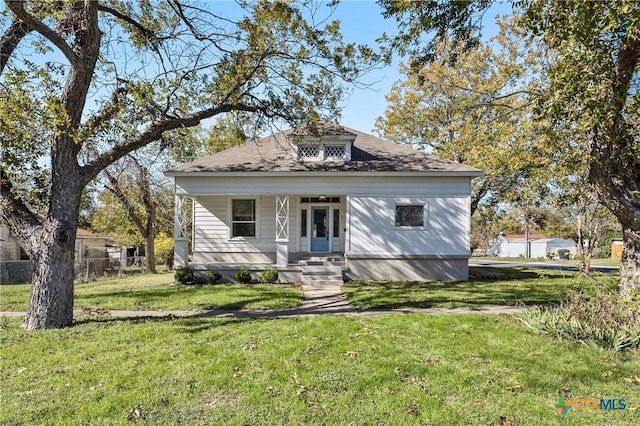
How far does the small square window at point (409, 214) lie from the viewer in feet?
48.8

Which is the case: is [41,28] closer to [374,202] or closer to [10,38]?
[10,38]

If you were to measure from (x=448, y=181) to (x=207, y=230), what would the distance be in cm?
1013

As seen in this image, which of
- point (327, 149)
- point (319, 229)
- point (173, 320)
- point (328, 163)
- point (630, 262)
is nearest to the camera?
point (630, 262)

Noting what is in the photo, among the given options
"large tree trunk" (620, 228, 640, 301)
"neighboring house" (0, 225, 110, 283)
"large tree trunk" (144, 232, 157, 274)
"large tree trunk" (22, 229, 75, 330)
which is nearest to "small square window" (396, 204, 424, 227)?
"large tree trunk" (620, 228, 640, 301)

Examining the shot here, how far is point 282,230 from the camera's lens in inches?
578

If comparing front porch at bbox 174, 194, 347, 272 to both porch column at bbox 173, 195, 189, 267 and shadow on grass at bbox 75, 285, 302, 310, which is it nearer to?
porch column at bbox 173, 195, 189, 267

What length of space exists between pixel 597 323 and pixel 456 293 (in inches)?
208

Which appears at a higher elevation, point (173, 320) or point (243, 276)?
point (243, 276)

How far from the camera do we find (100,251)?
86.2 feet

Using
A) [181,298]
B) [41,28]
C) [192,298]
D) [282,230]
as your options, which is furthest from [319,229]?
[41,28]

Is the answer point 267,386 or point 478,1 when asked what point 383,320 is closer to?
point 267,386

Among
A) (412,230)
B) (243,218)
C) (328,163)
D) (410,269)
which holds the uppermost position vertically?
(328,163)

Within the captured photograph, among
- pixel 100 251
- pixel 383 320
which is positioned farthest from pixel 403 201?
pixel 100 251

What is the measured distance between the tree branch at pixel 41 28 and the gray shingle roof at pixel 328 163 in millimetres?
7545
